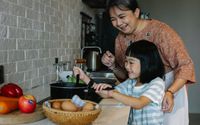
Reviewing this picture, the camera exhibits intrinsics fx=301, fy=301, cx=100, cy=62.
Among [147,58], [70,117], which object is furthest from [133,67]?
[70,117]

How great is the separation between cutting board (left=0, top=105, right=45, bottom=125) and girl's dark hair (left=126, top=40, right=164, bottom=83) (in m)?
0.64

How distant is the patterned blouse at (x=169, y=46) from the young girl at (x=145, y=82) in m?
0.08

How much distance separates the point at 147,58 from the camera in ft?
5.32

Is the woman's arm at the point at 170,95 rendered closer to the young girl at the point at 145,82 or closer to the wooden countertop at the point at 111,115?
the young girl at the point at 145,82

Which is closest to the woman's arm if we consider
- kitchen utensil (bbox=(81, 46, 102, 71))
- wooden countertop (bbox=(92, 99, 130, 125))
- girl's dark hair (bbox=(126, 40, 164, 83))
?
girl's dark hair (bbox=(126, 40, 164, 83))

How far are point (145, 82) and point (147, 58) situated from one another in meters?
0.13

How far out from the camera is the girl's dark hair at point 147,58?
5.30 ft

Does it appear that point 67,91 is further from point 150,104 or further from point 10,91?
point 150,104

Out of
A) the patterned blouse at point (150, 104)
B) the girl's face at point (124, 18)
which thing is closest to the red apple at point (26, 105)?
the patterned blouse at point (150, 104)

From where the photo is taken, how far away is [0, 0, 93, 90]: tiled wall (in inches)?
59.5

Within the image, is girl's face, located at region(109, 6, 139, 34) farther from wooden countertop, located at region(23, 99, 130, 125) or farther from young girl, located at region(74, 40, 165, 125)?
wooden countertop, located at region(23, 99, 130, 125)

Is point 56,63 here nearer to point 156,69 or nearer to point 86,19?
point 156,69

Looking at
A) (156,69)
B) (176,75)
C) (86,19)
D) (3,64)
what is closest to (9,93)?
(3,64)

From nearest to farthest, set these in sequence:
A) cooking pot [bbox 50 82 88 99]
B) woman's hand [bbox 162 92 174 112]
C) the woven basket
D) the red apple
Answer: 1. the woven basket
2. the red apple
3. cooking pot [bbox 50 82 88 99]
4. woman's hand [bbox 162 92 174 112]
